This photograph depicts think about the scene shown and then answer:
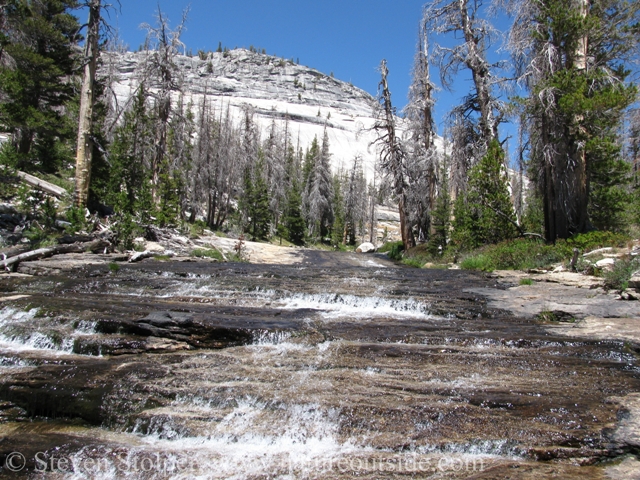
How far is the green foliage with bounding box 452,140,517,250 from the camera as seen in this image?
15.7 meters

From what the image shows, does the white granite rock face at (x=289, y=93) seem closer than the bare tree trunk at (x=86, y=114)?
No

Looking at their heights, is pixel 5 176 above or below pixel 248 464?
above

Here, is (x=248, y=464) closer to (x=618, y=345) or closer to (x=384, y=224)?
(x=618, y=345)

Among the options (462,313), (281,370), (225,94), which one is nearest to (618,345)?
(462,313)

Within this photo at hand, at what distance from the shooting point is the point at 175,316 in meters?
6.91

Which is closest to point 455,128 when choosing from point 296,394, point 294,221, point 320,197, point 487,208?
point 487,208

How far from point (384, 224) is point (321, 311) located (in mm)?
73316

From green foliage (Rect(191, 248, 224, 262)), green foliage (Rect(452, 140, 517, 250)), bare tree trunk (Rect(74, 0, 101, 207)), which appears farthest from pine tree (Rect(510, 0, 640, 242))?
bare tree trunk (Rect(74, 0, 101, 207))

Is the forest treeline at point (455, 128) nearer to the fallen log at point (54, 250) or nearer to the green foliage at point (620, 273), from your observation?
the fallen log at point (54, 250)

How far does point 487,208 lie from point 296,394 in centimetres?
1393

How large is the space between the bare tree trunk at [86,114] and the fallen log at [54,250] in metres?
1.82

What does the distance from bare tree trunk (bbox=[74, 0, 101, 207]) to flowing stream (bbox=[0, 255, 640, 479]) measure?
751cm

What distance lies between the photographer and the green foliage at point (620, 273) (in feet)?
28.5

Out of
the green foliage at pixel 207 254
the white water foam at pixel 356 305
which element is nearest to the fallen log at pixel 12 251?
the green foliage at pixel 207 254
